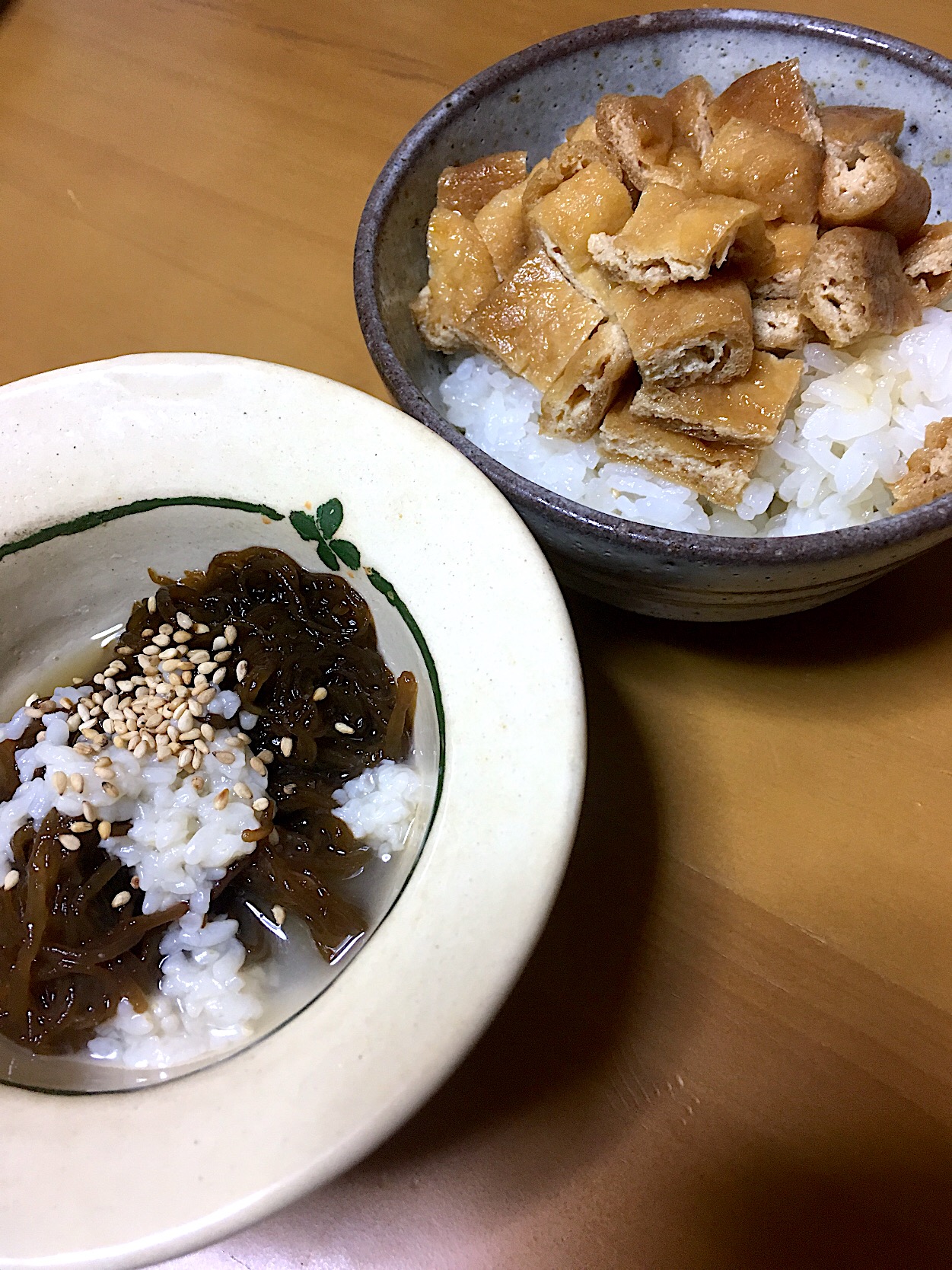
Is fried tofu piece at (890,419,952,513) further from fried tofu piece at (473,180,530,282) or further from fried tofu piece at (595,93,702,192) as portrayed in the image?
fried tofu piece at (473,180,530,282)

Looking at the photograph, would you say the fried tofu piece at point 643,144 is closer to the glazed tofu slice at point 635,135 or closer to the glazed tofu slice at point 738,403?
the glazed tofu slice at point 635,135

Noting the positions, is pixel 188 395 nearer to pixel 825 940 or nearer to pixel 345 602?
pixel 345 602

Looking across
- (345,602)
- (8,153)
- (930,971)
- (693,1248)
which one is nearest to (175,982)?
(345,602)

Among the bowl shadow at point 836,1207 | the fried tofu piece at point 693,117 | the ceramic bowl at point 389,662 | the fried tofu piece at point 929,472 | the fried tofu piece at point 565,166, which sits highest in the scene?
the fried tofu piece at point 693,117

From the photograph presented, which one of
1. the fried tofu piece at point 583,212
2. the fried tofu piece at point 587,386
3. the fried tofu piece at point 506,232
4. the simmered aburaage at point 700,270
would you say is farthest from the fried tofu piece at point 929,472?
the fried tofu piece at point 506,232

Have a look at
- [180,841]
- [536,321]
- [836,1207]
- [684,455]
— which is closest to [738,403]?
[684,455]

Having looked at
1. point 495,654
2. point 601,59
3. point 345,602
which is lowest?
point 345,602

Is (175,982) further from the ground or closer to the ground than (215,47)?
closer to the ground

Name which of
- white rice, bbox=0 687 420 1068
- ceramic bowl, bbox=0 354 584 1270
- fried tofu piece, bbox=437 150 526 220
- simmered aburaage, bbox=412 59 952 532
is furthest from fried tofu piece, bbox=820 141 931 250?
white rice, bbox=0 687 420 1068
